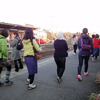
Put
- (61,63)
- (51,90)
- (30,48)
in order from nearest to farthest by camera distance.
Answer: (30,48), (51,90), (61,63)

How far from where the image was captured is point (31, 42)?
3.14m

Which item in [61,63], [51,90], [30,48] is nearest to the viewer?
[30,48]

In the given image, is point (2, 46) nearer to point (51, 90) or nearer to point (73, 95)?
point (51, 90)

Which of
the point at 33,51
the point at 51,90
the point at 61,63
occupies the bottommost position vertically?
the point at 51,90

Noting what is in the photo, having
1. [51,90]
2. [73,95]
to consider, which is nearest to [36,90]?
[51,90]

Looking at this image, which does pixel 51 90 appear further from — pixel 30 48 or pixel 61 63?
pixel 30 48

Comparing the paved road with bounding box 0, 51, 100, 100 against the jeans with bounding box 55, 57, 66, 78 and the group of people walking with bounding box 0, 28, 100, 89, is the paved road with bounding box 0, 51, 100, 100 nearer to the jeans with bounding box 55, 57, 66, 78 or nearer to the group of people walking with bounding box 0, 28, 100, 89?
the group of people walking with bounding box 0, 28, 100, 89

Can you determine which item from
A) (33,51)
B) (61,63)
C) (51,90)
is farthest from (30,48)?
(51,90)

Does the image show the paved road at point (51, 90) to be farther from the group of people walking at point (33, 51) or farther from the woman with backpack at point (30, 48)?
the woman with backpack at point (30, 48)

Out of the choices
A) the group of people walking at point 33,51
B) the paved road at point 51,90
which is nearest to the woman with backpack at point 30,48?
the group of people walking at point 33,51

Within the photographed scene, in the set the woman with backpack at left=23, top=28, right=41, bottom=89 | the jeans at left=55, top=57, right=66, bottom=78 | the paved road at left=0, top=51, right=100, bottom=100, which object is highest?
the woman with backpack at left=23, top=28, right=41, bottom=89

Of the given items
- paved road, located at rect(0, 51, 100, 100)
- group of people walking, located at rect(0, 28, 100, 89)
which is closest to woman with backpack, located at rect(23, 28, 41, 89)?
group of people walking, located at rect(0, 28, 100, 89)

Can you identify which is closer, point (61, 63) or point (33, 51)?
point (33, 51)

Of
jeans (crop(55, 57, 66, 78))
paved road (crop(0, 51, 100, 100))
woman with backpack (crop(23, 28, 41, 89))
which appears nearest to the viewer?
paved road (crop(0, 51, 100, 100))
